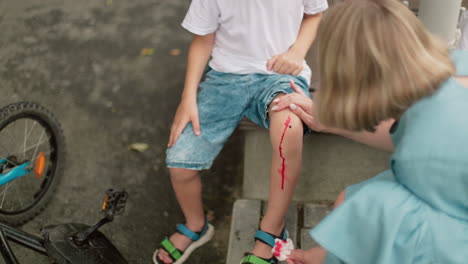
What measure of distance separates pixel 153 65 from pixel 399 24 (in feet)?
7.29

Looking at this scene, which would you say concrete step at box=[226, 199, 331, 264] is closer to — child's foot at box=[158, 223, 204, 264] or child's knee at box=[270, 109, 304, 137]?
child's foot at box=[158, 223, 204, 264]

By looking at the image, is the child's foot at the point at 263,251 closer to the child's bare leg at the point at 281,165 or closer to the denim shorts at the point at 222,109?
the child's bare leg at the point at 281,165

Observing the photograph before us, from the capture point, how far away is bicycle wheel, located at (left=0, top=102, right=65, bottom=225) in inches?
86.6

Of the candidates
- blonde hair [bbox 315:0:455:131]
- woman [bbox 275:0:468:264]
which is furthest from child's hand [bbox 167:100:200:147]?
blonde hair [bbox 315:0:455:131]

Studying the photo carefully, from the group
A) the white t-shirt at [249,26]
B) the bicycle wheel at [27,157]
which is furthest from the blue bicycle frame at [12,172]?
the white t-shirt at [249,26]

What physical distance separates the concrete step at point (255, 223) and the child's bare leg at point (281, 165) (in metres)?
0.16

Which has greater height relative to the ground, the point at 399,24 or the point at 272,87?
the point at 399,24

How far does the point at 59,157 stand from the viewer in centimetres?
251

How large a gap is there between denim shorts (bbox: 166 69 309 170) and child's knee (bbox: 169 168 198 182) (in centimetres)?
2

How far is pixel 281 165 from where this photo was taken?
1.90m

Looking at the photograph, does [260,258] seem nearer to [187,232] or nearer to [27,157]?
[187,232]

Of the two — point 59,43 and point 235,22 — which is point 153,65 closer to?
point 59,43

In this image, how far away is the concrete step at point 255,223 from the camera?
212 centimetres

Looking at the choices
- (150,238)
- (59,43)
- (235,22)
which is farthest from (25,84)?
(235,22)
